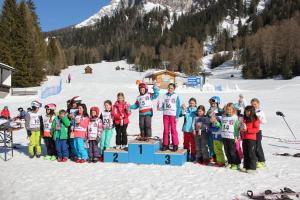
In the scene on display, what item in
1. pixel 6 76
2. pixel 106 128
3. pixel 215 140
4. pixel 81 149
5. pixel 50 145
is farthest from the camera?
pixel 6 76

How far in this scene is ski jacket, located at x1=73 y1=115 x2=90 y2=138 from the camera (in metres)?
11.1

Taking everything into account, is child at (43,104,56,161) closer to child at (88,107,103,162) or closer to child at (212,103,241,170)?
child at (88,107,103,162)

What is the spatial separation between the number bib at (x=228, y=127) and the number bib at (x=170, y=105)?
1716 mm

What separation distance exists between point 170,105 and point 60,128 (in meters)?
3.40

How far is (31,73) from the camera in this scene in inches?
2152

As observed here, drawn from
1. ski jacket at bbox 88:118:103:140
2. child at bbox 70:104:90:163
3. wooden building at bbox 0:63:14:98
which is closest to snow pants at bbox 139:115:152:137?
ski jacket at bbox 88:118:103:140

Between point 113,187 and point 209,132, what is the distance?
133 inches

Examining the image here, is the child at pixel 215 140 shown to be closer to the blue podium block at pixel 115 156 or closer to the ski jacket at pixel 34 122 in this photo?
the blue podium block at pixel 115 156

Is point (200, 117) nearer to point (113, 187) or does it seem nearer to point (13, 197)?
point (113, 187)

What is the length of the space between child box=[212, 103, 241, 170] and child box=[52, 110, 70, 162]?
183 inches

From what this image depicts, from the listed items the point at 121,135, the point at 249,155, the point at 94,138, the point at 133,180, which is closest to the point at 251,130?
the point at 249,155

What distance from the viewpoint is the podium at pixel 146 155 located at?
1033cm

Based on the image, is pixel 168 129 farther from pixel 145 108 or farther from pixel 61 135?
pixel 61 135

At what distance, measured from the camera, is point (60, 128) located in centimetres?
1134
